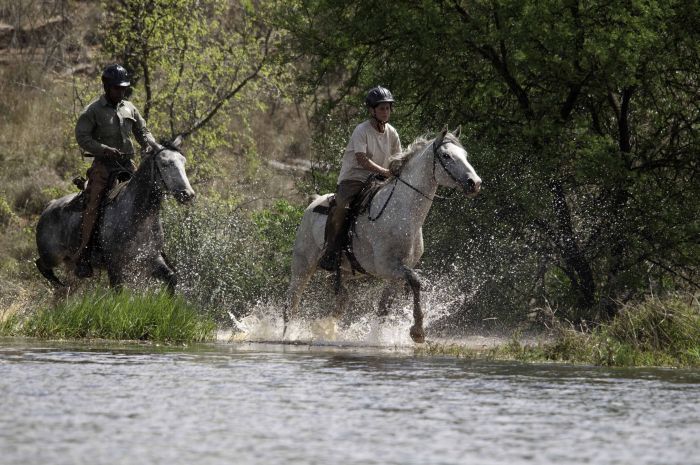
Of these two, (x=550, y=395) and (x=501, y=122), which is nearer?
(x=550, y=395)

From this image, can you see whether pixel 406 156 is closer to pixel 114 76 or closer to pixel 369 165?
pixel 369 165

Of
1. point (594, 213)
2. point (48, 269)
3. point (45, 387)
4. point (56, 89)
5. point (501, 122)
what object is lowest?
point (45, 387)

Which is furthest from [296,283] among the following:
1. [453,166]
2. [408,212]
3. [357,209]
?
[453,166]

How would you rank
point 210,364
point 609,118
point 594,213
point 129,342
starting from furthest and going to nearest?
point 609,118 < point 594,213 < point 129,342 < point 210,364

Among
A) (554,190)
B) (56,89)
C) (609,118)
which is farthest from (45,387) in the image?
(56,89)

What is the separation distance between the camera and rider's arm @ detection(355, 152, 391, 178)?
52.9 feet

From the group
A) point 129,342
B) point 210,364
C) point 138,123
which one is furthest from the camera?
point 138,123

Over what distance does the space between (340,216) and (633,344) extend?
446 cm

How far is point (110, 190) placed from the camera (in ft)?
55.6

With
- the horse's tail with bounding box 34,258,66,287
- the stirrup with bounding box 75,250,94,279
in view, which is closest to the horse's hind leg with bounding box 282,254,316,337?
the stirrup with bounding box 75,250,94,279

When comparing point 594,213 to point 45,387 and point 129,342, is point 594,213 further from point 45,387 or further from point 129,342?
point 45,387

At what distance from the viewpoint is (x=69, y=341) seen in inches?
577

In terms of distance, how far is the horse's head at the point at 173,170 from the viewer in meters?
16.0

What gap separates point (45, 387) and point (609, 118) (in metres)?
12.2
